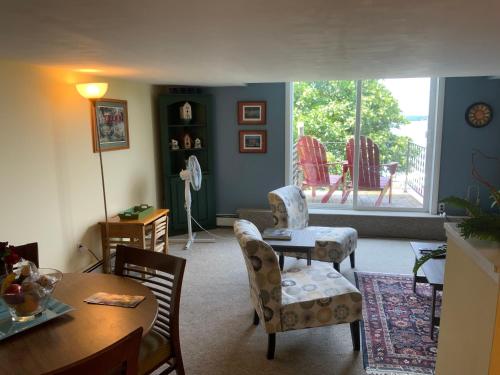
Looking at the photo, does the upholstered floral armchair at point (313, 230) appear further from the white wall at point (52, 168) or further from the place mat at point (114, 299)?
the place mat at point (114, 299)

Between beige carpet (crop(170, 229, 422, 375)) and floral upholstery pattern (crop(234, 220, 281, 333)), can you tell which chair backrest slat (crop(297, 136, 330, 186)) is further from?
floral upholstery pattern (crop(234, 220, 281, 333))

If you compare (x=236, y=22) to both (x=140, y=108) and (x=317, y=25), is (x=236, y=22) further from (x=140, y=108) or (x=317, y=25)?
(x=140, y=108)

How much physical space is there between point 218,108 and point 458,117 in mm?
3220

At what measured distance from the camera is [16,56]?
2760 mm

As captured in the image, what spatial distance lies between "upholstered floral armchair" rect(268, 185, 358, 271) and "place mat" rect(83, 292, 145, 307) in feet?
7.08

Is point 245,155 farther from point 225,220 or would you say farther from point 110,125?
point 110,125

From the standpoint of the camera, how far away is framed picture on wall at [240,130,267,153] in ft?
18.7

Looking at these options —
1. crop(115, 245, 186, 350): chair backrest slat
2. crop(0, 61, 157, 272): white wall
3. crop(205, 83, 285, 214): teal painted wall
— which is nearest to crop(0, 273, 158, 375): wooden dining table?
crop(115, 245, 186, 350): chair backrest slat

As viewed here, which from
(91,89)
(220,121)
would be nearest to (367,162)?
(220,121)

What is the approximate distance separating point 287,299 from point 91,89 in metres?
2.45

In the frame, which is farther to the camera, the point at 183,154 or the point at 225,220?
the point at 225,220

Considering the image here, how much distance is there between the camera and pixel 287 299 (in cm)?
267

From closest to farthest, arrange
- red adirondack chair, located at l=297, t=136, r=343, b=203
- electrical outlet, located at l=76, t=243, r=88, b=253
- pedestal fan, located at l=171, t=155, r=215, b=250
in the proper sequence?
1. electrical outlet, located at l=76, t=243, r=88, b=253
2. pedestal fan, located at l=171, t=155, r=215, b=250
3. red adirondack chair, located at l=297, t=136, r=343, b=203

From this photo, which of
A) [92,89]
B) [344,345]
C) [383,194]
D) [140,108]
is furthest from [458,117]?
[92,89]
